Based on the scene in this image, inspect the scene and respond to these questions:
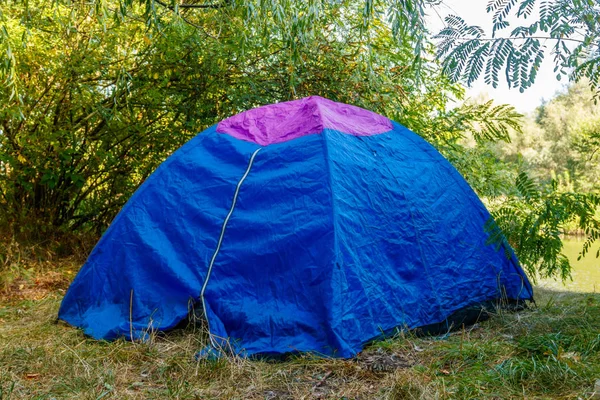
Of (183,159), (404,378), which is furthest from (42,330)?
(404,378)

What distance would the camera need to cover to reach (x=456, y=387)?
250 centimetres

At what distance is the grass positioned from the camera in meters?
2.51

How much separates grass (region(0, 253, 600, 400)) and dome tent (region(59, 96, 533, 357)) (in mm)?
152

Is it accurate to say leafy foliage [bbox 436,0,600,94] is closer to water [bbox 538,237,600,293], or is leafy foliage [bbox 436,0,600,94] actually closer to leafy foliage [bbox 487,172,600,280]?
leafy foliage [bbox 487,172,600,280]

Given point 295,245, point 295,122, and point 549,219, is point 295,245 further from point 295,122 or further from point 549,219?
point 549,219

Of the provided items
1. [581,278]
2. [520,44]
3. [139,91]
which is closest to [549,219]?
[520,44]

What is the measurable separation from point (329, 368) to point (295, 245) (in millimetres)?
692

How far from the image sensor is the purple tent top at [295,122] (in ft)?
12.1

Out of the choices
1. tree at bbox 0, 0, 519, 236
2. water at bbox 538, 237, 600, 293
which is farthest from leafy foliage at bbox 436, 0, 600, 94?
water at bbox 538, 237, 600, 293

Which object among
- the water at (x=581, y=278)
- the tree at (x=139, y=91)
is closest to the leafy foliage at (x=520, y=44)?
the tree at (x=139, y=91)

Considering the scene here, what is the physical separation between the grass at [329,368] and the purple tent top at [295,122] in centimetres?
129

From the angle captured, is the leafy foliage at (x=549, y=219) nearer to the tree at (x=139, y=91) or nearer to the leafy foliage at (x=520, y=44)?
the leafy foliage at (x=520, y=44)

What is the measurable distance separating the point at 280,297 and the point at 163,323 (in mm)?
657

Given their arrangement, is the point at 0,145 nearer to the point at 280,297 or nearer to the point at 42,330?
the point at 42,330
